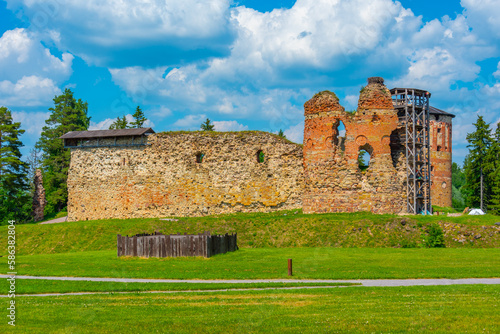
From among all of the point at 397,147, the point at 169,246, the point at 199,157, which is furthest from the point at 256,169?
the point at 169,246

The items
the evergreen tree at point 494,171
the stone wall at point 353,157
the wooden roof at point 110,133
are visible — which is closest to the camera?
the stone wall at point 353,157

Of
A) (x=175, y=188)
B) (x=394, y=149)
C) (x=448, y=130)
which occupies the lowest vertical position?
(x=175, y=188)

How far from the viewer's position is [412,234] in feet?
112

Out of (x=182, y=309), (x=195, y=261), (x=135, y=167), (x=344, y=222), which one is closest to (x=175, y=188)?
(x=135, y=167)

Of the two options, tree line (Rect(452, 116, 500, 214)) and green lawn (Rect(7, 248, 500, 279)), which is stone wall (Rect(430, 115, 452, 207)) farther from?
green lawn (Rect(7, 248, 500, 279))

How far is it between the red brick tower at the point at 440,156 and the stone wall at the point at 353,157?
1215 inches

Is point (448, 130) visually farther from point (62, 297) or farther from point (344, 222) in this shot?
point (62, 297)

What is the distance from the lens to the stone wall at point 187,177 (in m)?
45.6

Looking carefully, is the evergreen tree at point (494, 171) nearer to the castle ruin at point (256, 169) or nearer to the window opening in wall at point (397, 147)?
the castle ruin at point (256, 169)

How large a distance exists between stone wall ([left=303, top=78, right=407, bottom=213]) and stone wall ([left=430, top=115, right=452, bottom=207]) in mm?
30749

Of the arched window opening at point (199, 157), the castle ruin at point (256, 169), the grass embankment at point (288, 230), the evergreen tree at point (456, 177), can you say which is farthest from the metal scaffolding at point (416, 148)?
the evergreen tree at point (456, 177)

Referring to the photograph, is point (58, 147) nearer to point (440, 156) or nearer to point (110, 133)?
point (110, 133)

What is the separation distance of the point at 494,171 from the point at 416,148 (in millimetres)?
27576

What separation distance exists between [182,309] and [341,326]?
440cm
